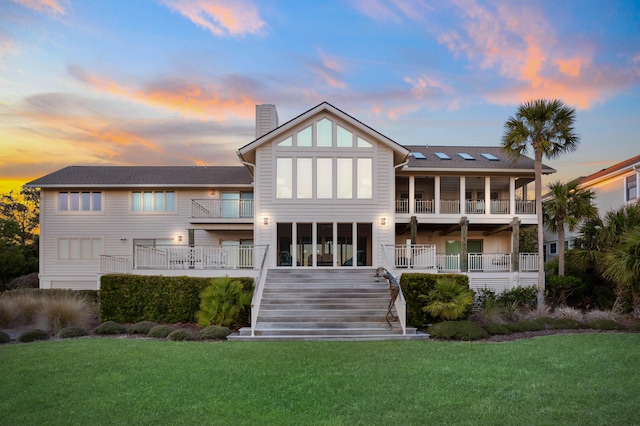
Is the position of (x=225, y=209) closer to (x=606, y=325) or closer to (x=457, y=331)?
(x=457, y=331)

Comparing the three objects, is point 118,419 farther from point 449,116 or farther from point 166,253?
point 449,116

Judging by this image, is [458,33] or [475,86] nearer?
[458,33]

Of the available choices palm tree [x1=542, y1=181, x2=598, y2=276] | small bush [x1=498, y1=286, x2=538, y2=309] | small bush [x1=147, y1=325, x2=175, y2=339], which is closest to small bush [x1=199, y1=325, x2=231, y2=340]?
small bush [x1=147, y1=325, x2=175, y2=339]

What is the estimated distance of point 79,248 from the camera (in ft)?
88.1

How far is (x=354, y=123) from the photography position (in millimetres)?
19844

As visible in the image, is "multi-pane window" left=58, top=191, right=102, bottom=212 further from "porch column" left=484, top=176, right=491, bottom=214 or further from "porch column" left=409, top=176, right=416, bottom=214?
"porch column" left=484, top=176, right=491, bottom=214

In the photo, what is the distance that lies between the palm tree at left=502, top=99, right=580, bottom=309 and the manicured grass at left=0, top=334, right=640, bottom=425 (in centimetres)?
933

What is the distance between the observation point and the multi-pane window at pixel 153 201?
88.8ft

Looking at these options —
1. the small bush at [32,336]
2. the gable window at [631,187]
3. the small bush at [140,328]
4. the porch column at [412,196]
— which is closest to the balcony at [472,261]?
the porch column at [412,196]

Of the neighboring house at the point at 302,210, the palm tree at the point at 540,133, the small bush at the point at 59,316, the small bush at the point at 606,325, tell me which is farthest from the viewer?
the neighboring house at the point at 302,210

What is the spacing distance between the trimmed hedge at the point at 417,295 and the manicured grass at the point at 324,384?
3.69 metres

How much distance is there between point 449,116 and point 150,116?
14.4m

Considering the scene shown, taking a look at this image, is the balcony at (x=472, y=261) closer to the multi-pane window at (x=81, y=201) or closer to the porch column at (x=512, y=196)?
the porch column at (x=512, y=196)

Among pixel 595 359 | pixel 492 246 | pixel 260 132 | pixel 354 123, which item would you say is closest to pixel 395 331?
pixel 595 359
